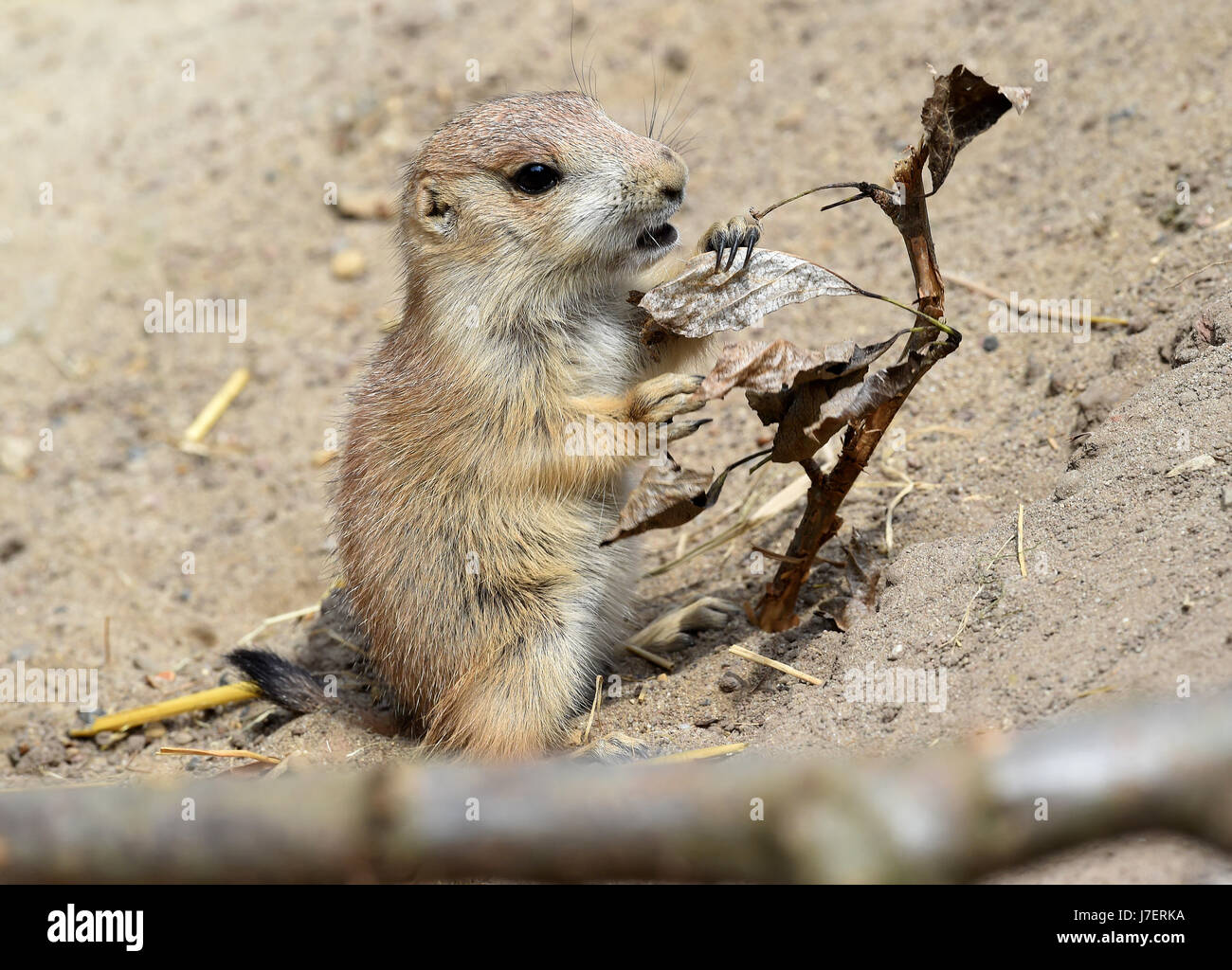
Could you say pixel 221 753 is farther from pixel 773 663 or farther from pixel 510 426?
pixel 773 663

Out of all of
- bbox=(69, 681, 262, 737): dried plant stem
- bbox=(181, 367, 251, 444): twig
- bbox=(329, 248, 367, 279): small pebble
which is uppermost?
bbox=(329, 248, 367, 279): small pebble

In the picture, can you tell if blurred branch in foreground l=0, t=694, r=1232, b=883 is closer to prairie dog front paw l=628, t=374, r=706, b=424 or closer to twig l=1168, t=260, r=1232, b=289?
prairie dog front paw l=628, t=374, r=706, b=424

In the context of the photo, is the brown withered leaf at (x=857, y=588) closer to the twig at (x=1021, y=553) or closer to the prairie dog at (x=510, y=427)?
the twig at (x=1021, y=553)

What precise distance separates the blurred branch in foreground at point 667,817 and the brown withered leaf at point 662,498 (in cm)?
166

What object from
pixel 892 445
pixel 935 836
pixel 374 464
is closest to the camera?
pixel 935 836

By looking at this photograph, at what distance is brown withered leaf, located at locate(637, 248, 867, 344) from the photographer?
142 inches

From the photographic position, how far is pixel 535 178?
422 cm

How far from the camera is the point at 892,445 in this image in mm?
5020

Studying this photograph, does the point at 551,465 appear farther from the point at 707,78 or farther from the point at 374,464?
the point at 707,78

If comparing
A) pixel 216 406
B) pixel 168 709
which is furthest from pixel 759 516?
pixel 216 406

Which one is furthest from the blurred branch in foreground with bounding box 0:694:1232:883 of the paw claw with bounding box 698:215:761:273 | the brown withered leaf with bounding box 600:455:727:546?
the paw claw with bounding box 698:215:761:273

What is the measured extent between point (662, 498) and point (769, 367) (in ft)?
1.69
